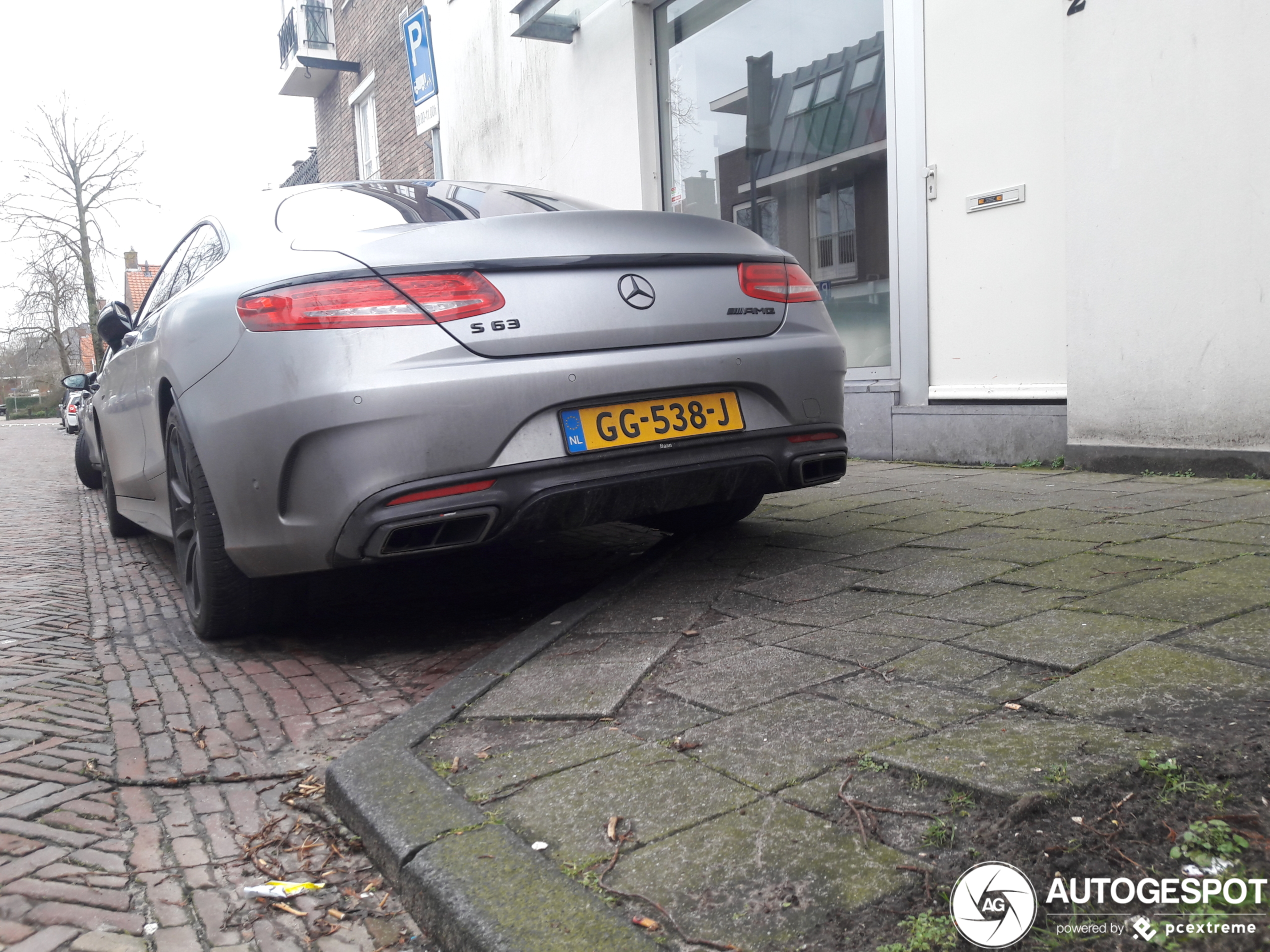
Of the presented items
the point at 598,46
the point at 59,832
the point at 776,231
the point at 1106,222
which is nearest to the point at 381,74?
the point at 598,46

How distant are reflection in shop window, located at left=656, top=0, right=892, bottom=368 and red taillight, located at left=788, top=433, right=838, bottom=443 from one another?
12.3 ft

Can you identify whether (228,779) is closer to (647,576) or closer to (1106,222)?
(647,576)

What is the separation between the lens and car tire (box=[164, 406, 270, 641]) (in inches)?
130

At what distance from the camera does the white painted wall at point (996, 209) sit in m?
5.69

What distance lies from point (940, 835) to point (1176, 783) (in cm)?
37

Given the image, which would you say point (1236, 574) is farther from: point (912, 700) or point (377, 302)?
point (377, 302)

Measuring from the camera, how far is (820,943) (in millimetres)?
1388

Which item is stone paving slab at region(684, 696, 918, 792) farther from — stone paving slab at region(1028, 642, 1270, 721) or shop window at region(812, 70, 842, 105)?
shop window at region(812, 70, 842, 105)

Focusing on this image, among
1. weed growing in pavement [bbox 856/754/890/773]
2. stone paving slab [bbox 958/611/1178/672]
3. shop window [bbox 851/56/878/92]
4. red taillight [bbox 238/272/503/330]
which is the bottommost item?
weed growing in pavement [bbox 856/754/890/773]

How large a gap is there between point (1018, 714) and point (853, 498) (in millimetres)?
3104

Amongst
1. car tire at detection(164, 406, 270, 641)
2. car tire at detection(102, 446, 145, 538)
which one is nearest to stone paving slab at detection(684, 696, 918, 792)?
car tire at detection(164, 406, 270, 641)

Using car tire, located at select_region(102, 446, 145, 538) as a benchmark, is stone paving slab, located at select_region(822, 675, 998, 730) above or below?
above

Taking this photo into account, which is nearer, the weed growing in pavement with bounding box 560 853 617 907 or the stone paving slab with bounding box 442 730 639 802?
the weed growing in pavement with bounding box 560 853 617 907

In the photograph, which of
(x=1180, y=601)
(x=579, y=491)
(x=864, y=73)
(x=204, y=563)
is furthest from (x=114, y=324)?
(x=864, y=73)
